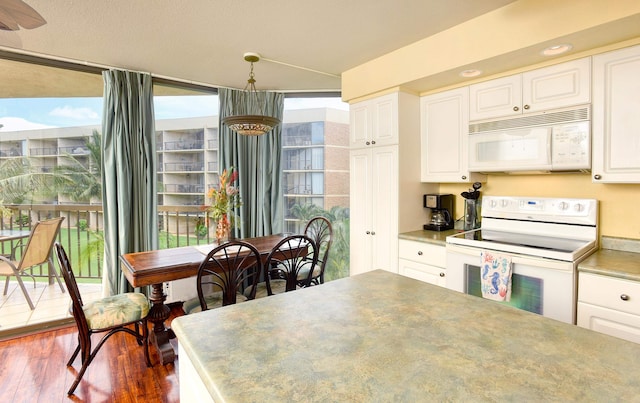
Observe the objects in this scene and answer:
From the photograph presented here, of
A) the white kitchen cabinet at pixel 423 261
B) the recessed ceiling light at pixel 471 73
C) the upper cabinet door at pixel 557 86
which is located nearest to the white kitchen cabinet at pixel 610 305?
the white kitchen cabinet at pixel 423 261

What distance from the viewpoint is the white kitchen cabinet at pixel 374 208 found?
3.08 metres

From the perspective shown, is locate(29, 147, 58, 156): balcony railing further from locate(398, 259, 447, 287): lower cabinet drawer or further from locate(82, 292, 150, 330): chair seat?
locate(398, 259, 447, 287): lower cabinet drawer

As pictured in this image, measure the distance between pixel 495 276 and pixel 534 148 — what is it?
3.15 feet

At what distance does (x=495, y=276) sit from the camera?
7.45ft

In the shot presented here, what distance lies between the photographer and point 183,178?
397 centimetres

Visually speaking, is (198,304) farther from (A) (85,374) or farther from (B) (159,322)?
(A) (85,374)

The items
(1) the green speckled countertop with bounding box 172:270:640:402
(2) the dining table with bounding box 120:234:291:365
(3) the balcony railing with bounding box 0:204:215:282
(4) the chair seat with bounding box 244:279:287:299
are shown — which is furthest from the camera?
(3) the balcony railing with bounding box 0:204:215:282

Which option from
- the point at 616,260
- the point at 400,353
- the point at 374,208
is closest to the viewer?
the point at 400,353

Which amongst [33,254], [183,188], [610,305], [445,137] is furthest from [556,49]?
[33,254]

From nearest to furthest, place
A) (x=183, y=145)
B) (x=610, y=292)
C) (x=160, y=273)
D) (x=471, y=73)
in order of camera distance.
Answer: (x=610, y=292)
(x=160, y=273)
(x=471, y=73)
(x=183, y=145)

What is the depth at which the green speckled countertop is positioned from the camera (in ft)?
2.43

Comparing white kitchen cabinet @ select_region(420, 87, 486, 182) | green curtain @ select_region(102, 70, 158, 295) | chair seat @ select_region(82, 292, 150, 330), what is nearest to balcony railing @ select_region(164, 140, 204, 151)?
green curtain @ select_region(102, 70, 158, 295)

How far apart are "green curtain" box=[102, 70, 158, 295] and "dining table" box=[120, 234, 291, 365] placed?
692mm

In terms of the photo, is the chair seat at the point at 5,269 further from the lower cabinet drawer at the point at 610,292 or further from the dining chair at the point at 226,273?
the lower cabinet drawer at the point at 610,292
